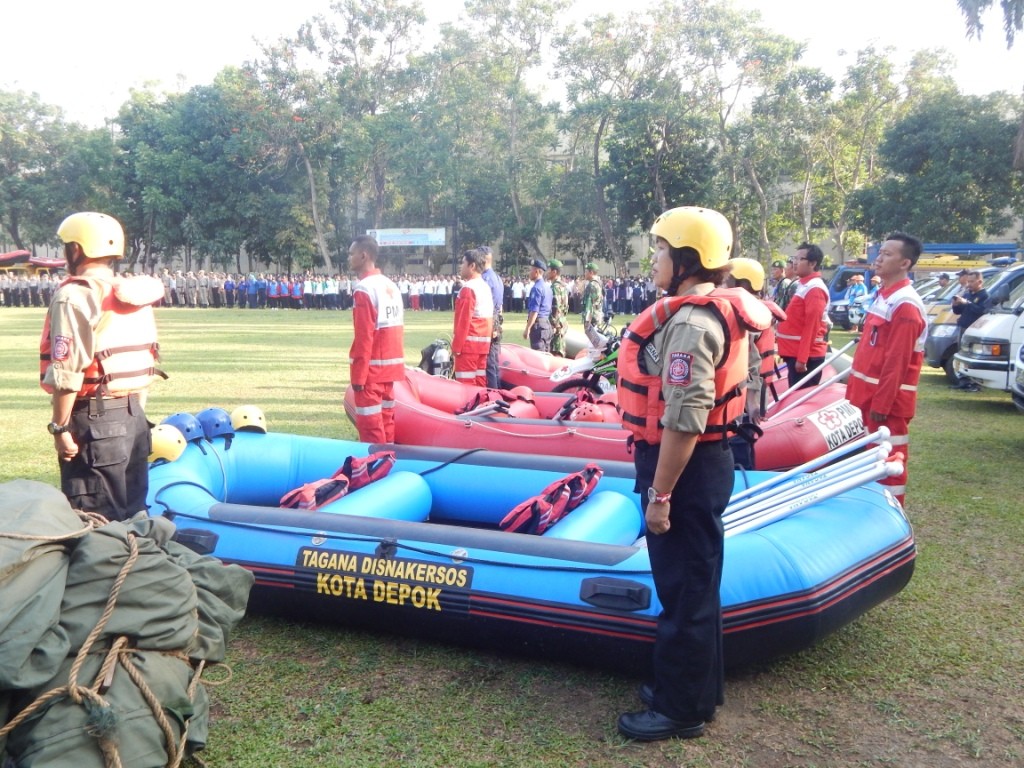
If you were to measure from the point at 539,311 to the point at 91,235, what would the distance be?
25.1 feet

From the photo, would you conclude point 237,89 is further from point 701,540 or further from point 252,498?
point 701,540

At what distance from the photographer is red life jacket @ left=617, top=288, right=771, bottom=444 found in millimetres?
2641

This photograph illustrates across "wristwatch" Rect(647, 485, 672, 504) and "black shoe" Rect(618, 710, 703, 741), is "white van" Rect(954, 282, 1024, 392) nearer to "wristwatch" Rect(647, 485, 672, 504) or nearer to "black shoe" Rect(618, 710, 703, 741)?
"black shoe" Rect(618, 710, 703, 741)

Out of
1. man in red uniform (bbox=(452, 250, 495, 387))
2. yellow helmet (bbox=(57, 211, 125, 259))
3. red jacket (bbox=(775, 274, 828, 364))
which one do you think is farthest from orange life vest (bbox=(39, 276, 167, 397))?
red jacket (bbox=(775, 274, 828, 364))

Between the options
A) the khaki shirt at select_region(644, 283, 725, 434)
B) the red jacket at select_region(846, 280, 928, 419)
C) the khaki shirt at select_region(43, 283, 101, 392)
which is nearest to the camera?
the khaki shirt at select_region(644, 283, 725, 434)

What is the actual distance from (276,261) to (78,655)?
40937 mm

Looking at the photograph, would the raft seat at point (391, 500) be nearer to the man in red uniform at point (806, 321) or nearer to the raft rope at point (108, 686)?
the raft rope at point (108, 686)

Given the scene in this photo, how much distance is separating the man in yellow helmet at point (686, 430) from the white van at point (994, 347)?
7.57 meters

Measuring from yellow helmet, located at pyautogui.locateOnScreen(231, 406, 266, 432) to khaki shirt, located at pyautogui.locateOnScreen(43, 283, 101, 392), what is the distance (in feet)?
5.94

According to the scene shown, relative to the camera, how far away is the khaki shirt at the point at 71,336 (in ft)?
11.3

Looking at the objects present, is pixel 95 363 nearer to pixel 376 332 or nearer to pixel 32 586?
pixel 32 586

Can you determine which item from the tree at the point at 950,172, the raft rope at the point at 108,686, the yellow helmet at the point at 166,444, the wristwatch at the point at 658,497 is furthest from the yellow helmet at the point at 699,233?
the tree at the point at 950,172

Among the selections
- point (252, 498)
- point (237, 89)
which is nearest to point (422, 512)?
point (252, 498)

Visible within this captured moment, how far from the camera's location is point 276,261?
136 feet
